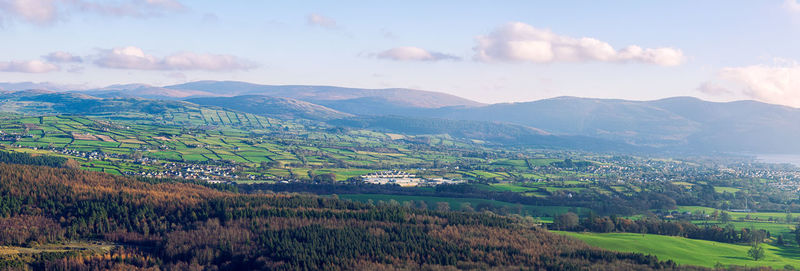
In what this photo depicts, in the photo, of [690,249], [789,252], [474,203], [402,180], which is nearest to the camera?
[690,249]

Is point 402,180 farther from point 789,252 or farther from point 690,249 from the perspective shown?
point 789,252

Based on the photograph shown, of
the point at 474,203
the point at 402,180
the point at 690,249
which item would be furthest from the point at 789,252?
the point at 402,180

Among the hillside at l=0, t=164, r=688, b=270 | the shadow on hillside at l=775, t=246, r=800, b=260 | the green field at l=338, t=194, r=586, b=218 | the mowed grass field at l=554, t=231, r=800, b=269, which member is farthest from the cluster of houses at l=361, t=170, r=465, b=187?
the shadow on hillside at l=775, t=246, r=800, b=260

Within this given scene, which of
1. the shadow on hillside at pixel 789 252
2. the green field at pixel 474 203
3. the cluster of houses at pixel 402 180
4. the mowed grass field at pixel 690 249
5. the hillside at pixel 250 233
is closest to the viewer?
the hillside at pixel 250 233

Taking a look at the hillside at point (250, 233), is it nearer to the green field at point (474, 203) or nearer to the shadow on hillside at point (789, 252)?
the green field at point (474, 203)

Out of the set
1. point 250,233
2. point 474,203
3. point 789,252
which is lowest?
point 474,203

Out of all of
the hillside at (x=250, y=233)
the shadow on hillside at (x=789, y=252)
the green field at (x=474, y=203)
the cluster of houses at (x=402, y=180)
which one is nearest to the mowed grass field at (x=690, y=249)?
the shadow on hillside at (x=789, y=252)

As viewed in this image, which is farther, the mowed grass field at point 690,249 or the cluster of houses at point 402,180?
the cluster of houses at point 402,180

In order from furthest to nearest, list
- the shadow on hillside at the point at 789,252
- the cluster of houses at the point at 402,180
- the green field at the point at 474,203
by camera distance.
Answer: the cluster of houses at the point at 402,180, the green field at the point at 474,203, the shadow on hillside at the point at 789,252

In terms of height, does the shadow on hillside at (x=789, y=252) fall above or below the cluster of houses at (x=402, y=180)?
above
